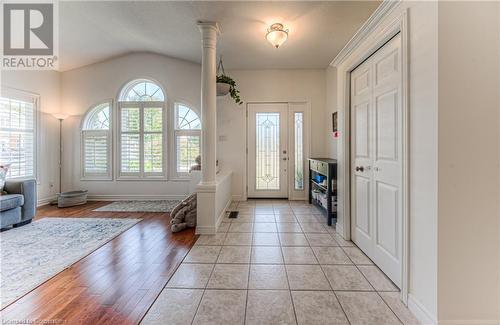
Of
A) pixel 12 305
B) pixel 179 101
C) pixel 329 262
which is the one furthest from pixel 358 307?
pixel 179 101

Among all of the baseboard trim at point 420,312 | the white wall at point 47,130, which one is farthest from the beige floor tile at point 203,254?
the white wall at point 47,130

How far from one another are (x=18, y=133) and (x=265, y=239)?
5.02 metres

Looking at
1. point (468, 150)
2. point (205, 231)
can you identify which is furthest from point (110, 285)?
point (468, 150)

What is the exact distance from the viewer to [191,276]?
6.60ft

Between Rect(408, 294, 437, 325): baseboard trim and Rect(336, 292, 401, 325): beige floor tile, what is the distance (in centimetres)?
14

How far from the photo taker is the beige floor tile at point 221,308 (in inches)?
58.4

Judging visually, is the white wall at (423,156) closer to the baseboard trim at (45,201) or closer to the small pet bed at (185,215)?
the small pet bed at (185,215)

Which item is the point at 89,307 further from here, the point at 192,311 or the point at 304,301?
the point at 304,301

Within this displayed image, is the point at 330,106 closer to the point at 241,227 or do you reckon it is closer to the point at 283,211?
the point at 283,211

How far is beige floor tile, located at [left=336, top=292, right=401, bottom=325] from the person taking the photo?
148 cm

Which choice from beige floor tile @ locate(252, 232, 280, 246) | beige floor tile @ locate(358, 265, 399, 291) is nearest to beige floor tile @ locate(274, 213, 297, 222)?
beige floor tile @ locate(252, 232, 280, 246)

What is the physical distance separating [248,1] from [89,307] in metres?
3.35

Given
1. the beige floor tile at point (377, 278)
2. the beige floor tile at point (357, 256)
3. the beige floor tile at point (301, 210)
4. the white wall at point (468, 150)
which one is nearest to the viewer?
the white wall at point (468, 150)

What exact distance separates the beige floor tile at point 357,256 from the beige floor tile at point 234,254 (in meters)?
1.08
